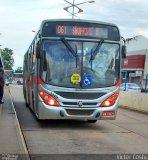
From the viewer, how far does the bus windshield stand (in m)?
15.0

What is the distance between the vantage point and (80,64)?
15195mm

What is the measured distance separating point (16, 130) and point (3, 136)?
3.92 ft

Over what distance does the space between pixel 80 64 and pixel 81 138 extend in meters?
2.90

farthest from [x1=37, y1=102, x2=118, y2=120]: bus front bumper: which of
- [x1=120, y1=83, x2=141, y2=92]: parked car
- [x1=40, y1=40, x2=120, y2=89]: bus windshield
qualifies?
[x1=120, y1=83, x2=141, y2=92]: parked car

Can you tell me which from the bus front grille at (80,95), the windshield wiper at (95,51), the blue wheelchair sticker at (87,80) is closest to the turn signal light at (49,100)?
the bus front grille at (80,95)

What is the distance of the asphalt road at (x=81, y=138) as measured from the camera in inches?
435

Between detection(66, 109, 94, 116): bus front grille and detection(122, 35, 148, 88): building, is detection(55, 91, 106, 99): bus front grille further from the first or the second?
detection(122, 35, 148, 88): building

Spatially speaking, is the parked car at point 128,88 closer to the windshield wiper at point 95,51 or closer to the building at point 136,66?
the building at point 136,66

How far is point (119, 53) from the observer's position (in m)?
15.5

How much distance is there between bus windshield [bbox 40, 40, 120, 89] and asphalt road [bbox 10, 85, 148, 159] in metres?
1.48

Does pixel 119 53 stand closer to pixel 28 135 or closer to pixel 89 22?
pixel 89 22

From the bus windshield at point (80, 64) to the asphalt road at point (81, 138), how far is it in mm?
1480

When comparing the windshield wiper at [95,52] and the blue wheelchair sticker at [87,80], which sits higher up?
the windshield wiper at [95,52]

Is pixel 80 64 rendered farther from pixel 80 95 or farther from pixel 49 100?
pixel 49 100
